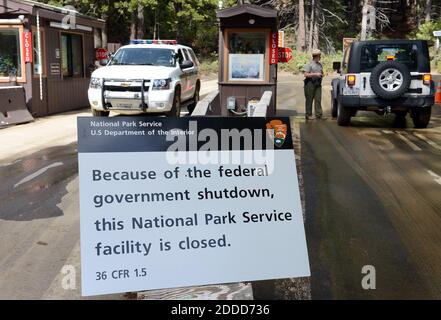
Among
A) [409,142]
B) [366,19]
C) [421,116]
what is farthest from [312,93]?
[366,19]

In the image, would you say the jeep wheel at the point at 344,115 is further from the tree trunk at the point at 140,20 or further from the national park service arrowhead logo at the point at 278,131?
the tree trunk at the point at 140,20

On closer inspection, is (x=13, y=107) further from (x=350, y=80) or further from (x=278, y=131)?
(x=278, y=131)

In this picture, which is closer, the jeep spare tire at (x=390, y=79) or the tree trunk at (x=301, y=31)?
the jeep spare tire at (x=390, y=79)

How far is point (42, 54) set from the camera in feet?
51.3

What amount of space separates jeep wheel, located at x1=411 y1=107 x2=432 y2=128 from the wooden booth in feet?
32.1

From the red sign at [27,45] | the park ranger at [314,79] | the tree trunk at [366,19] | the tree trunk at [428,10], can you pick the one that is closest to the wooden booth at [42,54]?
the red sign at [27,45]

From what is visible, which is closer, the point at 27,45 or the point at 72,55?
the point at 27,45

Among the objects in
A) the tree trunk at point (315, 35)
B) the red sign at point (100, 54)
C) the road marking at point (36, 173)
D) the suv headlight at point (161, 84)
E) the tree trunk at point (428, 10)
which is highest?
the tree trunk at point (428, 10)

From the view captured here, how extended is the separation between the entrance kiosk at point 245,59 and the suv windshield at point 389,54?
2229mm

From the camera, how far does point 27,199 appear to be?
688 centimetres

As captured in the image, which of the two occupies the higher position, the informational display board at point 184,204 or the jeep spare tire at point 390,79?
the jeep spare tire at point 390,79

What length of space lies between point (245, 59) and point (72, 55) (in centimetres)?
691

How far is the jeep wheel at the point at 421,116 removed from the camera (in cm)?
1271
